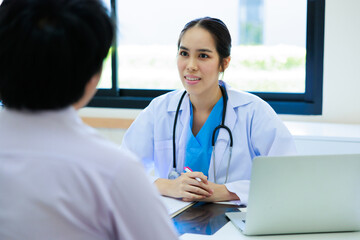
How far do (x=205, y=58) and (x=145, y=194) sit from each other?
1262 millimetres

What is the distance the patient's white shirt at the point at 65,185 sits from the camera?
26.7 inches

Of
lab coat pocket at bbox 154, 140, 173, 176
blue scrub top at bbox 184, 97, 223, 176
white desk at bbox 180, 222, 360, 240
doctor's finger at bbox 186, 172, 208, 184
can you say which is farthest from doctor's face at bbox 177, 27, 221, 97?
white desk at bbox 180, 222, 360, 240

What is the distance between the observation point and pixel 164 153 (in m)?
1.94

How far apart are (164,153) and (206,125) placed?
0.22 metres

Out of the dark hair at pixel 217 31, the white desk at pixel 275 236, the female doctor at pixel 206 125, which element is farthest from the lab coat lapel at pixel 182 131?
the white desk at pixel 275 236

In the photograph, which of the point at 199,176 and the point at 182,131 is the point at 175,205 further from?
the point at 182,131

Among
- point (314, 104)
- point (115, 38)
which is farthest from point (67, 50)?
point (314, 104)

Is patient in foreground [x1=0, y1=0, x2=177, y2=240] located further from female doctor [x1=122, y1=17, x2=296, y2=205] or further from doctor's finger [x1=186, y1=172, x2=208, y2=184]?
female doctor [x1=122, y1=17, x2=296, y2=205]

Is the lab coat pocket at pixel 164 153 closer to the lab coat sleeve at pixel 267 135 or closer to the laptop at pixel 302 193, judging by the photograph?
the lab coat sleeve at pixel 267 135

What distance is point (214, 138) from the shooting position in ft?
6.09

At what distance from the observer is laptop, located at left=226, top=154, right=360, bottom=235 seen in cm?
118

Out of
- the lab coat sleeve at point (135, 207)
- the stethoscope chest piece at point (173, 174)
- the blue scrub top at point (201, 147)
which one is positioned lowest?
the stethoscope chest piece at point (173, 174)

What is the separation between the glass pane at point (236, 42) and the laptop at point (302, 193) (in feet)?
5.81

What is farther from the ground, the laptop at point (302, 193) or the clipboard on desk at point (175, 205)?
the laptop at point (302, 193)
